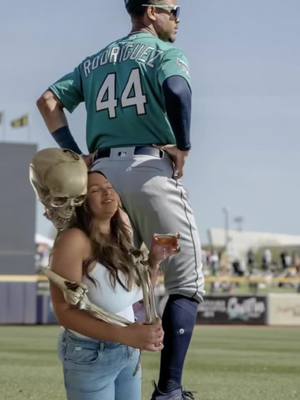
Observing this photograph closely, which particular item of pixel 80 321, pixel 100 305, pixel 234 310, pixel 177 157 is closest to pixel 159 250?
pixel 100 305

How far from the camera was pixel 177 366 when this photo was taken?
5715mm

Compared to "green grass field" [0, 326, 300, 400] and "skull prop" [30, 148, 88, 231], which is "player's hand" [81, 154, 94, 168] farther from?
"green grass field" [0, 326, 300, 400]

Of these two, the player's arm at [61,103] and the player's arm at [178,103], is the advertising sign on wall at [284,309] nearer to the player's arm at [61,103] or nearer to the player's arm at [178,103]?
the player's arm at [61,103]

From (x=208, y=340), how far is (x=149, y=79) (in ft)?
43.3

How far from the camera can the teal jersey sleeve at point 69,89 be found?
6.14 meters

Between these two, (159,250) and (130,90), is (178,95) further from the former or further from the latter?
(159,250)

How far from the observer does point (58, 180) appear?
13.9ft

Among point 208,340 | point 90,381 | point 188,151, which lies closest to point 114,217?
point 90,381

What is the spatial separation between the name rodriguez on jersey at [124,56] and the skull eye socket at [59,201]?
5.32 feet

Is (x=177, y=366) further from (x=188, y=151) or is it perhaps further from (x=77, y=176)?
(x=77, y=176)

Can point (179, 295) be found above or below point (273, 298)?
above

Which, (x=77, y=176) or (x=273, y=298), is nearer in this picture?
(x=77, y=176)

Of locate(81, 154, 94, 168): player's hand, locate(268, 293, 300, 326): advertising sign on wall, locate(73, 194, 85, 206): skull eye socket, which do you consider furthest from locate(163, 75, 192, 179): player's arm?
locate(268, 293, 300, 326): advertising sign on wall

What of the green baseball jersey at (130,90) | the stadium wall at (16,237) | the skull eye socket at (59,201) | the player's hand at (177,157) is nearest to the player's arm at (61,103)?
the green baseball jersey at (130,90)
